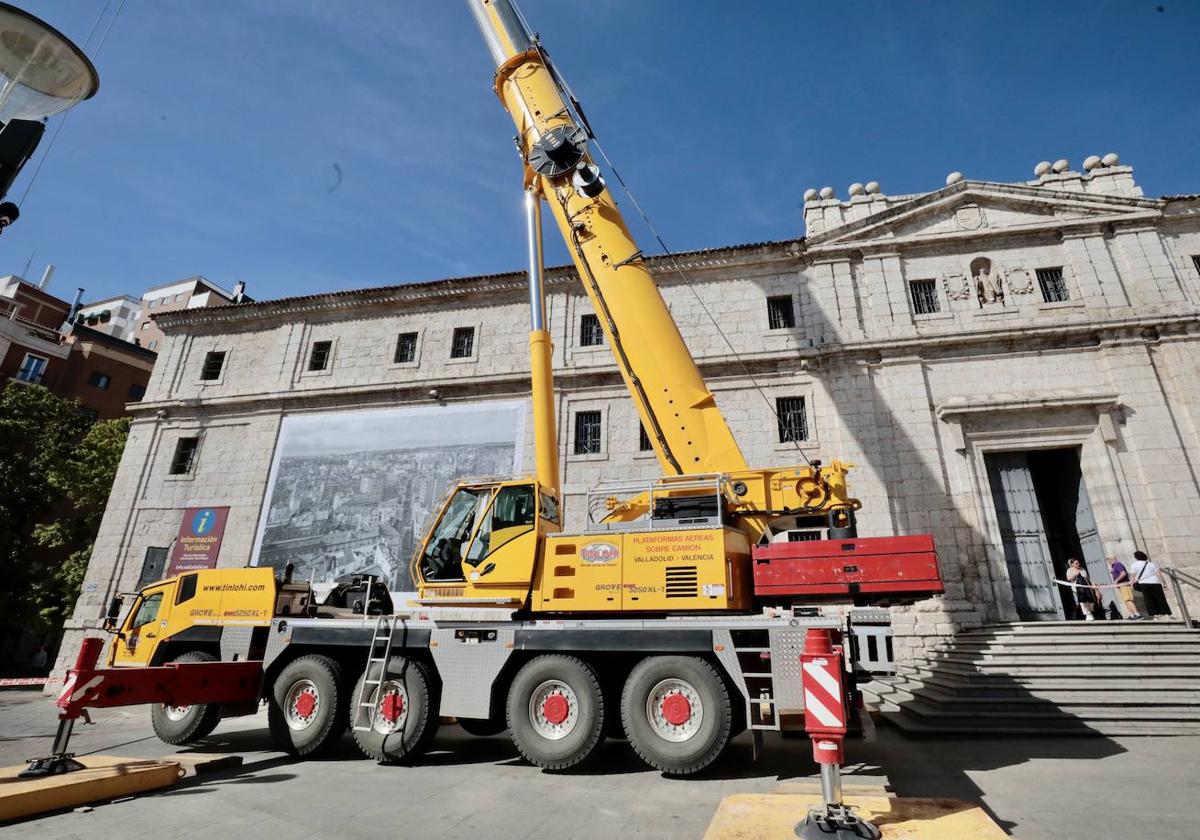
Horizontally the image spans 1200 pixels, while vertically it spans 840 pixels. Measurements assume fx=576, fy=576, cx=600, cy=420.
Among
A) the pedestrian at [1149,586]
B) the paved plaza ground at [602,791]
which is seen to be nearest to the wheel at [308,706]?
the paved plaza ground at [602,791]

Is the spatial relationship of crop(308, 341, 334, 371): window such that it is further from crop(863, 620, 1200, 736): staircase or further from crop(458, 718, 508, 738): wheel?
crop(863, 620, 1200, 736): staircase

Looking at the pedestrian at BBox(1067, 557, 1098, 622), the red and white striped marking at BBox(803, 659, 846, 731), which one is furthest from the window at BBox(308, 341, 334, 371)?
the pedestrian at BBox(1067, 557, 1098, 622)

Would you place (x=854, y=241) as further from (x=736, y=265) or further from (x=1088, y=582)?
(x=1088, y=582)

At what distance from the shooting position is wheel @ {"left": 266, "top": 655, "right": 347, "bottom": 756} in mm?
8164

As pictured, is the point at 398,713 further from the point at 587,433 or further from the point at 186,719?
the point at 587,433

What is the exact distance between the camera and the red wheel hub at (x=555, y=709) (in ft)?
23.7

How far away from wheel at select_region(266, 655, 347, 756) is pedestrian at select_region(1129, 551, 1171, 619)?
15.6m

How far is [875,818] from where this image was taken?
437 centimetres

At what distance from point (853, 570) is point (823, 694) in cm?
259

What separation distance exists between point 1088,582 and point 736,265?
12.9 m

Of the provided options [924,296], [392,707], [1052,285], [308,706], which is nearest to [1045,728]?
[392,707]

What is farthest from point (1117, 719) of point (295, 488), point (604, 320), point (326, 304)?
point (326, 304)

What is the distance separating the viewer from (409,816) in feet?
18.1

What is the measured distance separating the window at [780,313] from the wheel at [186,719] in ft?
53.2
